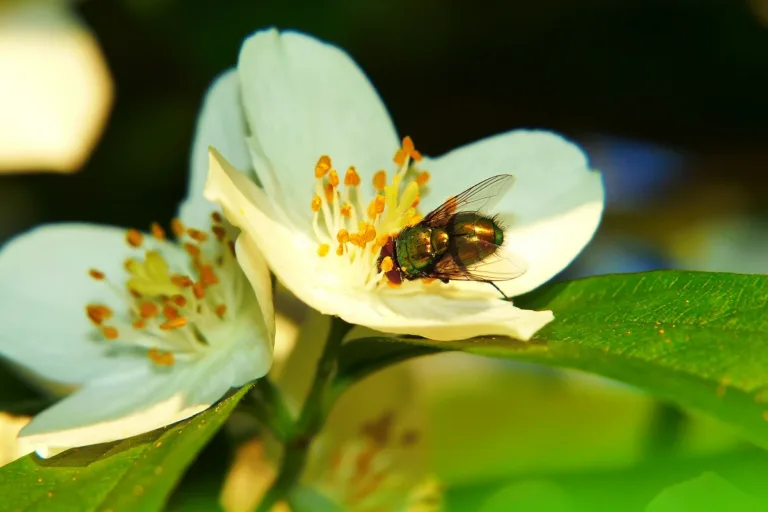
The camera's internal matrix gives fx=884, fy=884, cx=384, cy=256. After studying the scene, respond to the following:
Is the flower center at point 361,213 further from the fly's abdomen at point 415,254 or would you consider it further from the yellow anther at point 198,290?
the yellow anther at point 198,290

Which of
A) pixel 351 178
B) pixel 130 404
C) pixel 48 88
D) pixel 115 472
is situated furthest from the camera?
pixel 48 88

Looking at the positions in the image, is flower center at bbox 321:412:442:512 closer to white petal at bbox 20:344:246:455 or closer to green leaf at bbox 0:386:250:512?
white petal at bbox 20:344:246:455

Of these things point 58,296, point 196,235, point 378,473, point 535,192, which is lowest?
point 378,473

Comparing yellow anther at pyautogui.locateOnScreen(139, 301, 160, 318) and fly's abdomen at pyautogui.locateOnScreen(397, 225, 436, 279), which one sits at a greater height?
fly's abdomen at pyautogui.locateOnScreen(397, 225, 436, 279)

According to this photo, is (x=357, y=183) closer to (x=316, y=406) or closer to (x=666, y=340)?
(x=316, y=406)

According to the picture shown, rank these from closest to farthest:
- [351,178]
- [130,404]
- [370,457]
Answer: [130,404]
[351,178]
[370,457]

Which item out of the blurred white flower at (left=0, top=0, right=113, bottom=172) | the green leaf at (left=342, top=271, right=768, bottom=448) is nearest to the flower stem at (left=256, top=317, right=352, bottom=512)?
the green leaf at (left=342, top=271, right=768, bottom=448)

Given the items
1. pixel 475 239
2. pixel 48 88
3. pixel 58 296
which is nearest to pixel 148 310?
pixel 58 296
